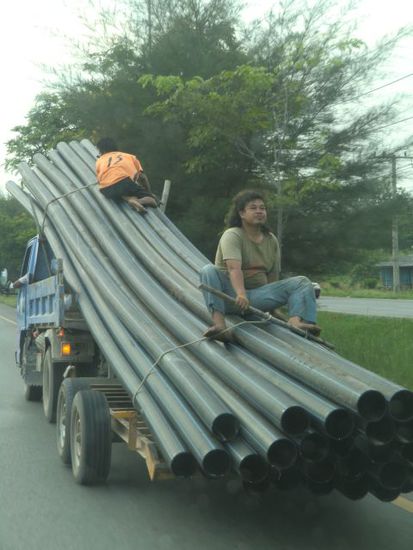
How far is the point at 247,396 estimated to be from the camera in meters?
5.40

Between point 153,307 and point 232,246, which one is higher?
point 232,246

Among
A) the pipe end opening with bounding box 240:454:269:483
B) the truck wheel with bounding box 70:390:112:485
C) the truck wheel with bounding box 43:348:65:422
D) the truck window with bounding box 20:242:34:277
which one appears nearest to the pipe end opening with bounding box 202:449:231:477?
the pipe end opening with bounding box 240:454:269:483

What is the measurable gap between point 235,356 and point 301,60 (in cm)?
833

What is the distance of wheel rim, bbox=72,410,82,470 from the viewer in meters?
6.99

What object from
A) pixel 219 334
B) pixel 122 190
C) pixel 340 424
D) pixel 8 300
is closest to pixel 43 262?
pixel 122 190

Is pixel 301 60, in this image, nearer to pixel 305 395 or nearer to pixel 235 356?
pixel 235 356

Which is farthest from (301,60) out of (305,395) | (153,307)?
(305,395)

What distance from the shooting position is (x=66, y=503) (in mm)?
6324

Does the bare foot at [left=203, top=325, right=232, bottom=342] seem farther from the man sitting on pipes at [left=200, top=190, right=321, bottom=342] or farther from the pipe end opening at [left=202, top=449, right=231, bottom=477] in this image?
the pipe end opening at [left=202, top=449, right=231, bottom=477]

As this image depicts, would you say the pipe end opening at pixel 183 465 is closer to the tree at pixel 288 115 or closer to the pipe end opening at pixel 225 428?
the pipe end opening at pixel 225 428

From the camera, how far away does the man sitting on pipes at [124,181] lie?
9891 mm

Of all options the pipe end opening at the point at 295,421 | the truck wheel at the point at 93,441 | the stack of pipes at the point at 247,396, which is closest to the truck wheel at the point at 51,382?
the stack of pipes at the point at 247,396

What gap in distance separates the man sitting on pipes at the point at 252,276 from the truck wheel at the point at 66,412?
1.66 metres

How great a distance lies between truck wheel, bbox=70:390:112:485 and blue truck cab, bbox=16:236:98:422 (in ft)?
5.58
